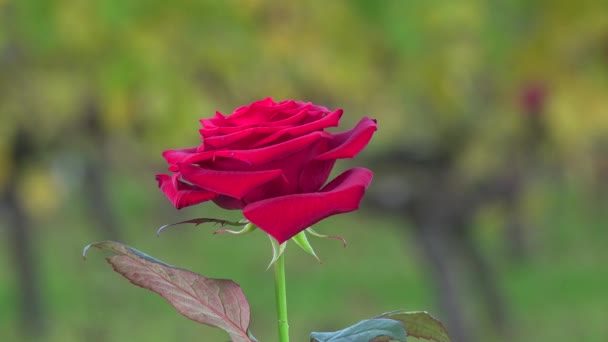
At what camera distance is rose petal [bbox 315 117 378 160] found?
811mm

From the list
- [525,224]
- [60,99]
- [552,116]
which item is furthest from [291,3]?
[525,224]

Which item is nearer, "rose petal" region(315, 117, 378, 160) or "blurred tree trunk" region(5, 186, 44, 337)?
"rose petal" region(315, 117, 378, 160)

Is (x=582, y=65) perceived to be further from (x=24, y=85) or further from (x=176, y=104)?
(x=24, y=85)

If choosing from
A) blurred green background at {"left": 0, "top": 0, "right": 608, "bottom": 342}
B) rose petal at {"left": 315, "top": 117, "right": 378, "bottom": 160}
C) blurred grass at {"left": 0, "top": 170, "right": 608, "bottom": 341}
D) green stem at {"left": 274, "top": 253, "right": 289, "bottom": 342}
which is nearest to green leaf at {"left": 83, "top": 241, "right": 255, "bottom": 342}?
green stem at {"left": 274, "top": 253, "right": 289, "bottom": 342}

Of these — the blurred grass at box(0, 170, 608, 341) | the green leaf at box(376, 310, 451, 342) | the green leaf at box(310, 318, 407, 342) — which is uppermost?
the green leaf at box(310, 318, 407, 342)

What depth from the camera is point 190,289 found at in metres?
0.89

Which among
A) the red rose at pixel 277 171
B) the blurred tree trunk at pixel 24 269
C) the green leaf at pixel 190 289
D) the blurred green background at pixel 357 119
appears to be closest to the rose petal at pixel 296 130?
the red rose at pixel 277 171

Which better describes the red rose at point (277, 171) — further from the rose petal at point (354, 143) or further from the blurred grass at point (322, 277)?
the blurred grass at point (322, 277)

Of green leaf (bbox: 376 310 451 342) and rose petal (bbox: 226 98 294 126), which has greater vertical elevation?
rose petal (bbox: 226 98 294 126)

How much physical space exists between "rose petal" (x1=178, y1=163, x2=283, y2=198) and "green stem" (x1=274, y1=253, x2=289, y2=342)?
75 millimetres

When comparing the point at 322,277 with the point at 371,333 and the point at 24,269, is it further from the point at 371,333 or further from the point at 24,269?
the point at 371,333

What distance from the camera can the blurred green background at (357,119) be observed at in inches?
186

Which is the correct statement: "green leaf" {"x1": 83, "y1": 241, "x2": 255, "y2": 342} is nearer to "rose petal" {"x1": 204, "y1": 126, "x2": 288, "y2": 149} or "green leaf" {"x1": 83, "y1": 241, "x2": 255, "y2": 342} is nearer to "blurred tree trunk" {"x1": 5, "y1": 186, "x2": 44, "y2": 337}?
"rose petal" {"x1": 204, "y1": 126, "x2": 288, "y2": 149}

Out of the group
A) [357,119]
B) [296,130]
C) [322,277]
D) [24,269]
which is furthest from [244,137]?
[322,277]
